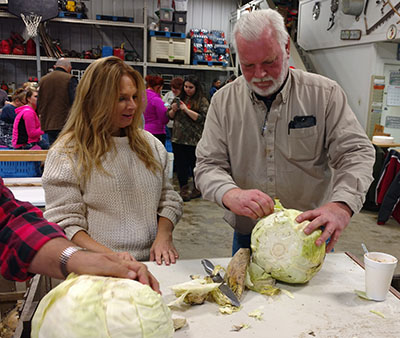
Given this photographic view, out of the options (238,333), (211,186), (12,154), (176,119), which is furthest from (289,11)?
(238,333)

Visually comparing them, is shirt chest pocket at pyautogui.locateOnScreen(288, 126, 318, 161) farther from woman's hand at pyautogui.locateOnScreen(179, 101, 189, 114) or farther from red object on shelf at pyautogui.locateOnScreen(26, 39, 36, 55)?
red object on shelf at pyautogui.locateOnScreen(26, 39, 36, 55)

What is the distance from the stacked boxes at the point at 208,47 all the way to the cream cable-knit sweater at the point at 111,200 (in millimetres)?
7365

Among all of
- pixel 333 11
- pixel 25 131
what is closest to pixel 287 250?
pixel 25 131

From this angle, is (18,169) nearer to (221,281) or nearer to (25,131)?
(25,131)

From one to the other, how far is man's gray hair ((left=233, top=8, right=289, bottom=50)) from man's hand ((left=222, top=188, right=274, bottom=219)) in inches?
28.5

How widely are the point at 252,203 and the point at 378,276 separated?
22.2 inches

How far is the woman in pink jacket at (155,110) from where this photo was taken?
610 cm

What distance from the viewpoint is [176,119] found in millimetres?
6117

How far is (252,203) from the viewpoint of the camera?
1.73 metres

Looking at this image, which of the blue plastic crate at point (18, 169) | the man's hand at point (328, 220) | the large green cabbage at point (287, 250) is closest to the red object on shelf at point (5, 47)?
the blue plastic crate at point (18, 169)

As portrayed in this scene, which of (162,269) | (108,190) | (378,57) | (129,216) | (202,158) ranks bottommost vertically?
(162,269)

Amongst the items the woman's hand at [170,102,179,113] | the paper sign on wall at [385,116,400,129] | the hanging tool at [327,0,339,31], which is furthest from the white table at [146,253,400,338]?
the hanging tool at [327,0,339,31]

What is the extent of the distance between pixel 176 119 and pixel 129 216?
13.8 feet

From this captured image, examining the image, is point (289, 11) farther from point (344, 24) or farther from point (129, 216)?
point (129, 216)
